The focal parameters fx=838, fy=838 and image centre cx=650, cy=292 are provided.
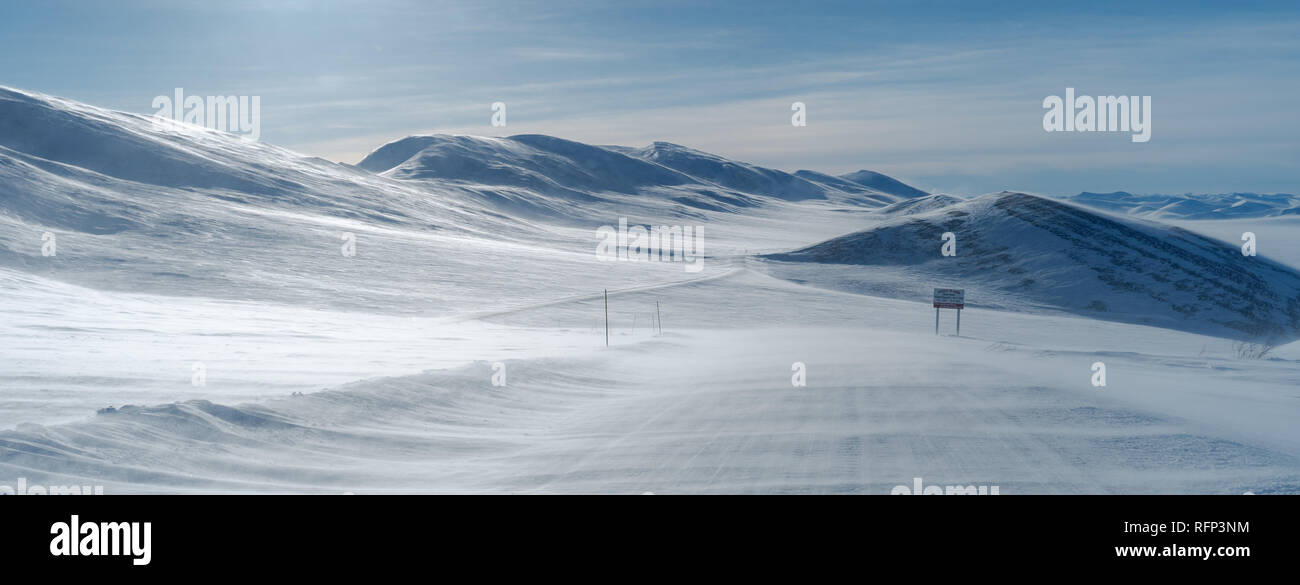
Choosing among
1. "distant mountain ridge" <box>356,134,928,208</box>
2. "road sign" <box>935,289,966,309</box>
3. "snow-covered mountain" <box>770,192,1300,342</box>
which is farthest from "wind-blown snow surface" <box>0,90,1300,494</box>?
"distant mountain ridge" <box>356,134,928,208</box>

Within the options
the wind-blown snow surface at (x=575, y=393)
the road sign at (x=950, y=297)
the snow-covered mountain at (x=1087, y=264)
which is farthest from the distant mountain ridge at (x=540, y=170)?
the road sign at (x=950, y=297)

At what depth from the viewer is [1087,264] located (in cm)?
5447

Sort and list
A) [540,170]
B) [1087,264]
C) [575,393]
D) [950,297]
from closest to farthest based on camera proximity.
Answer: [575,393], [950,297], [1087,264], [540,170]

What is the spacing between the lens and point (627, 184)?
179m

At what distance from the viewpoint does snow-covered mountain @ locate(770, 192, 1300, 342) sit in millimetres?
47625

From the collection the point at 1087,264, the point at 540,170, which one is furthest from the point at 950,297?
the point at 540,170

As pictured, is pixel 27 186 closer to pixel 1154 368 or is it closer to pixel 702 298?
pixel 702 298

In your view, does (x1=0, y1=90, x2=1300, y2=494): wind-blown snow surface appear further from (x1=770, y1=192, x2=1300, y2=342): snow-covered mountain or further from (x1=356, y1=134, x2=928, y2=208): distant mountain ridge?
(x1=356, y1=134, x2=928, y2=208): distant mountain ridge

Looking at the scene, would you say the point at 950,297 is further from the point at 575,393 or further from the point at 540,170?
the point at 540,170

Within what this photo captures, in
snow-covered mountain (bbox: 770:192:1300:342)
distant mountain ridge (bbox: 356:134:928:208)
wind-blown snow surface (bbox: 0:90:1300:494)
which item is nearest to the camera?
wind-blown snow surface (bbox: 0:90:1300:494)

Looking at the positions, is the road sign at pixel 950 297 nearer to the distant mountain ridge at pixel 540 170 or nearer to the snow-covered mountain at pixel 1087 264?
the snow-covered mountain at pixel 1087 264

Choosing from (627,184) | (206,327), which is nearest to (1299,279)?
(206,327)

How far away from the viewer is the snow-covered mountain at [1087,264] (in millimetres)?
47625

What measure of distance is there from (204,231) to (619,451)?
5221 centimetres
